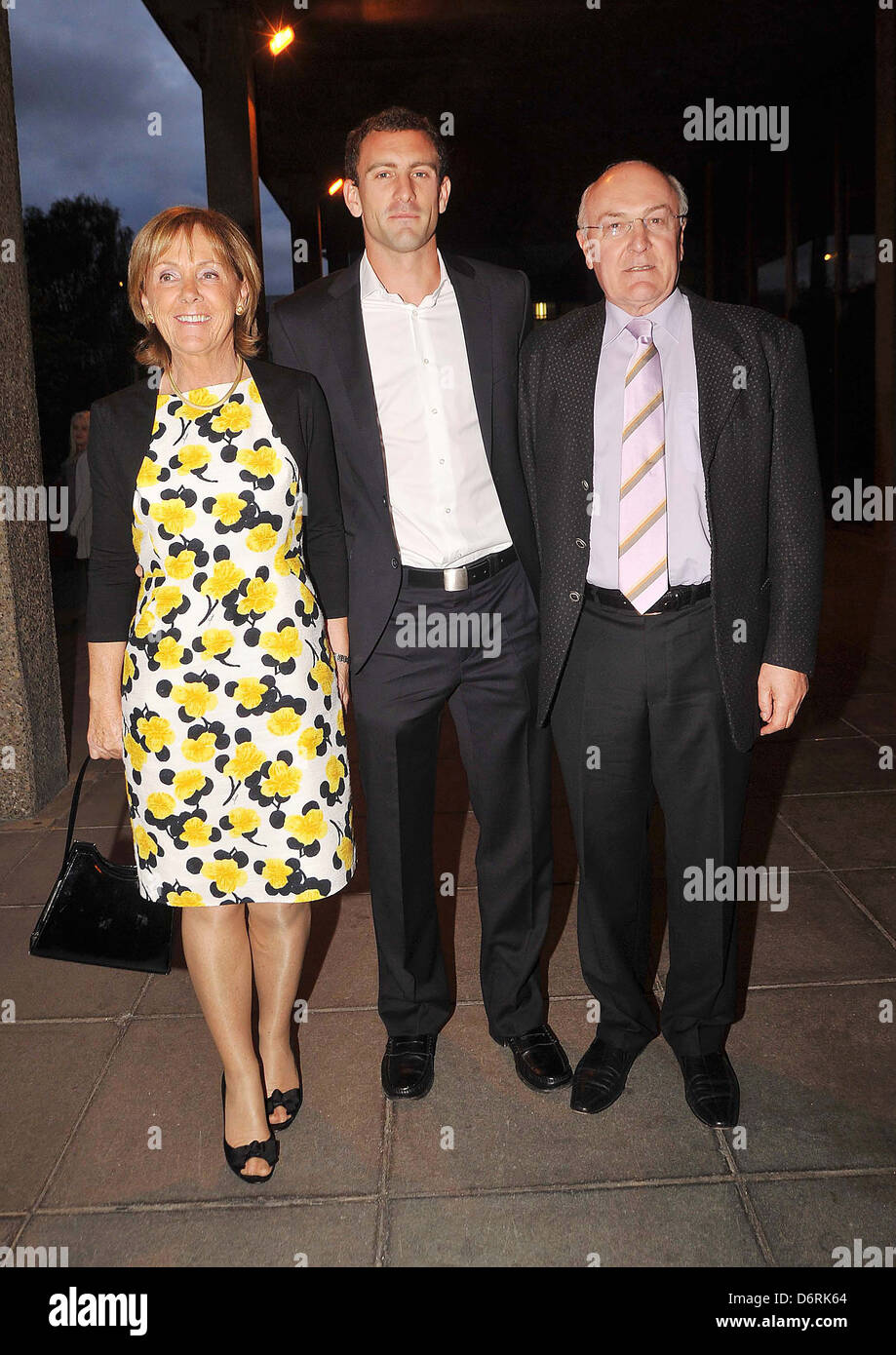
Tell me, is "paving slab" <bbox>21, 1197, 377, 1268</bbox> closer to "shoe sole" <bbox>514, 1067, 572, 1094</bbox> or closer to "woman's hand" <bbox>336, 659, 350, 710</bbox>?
"shoe sole" <bbox>514, 1067, 572, 1094</bbox>

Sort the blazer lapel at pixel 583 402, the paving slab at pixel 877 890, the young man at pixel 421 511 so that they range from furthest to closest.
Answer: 1. the paving slab at pixel 877 890
2. the young man at pixel 421 511
3. the blazer lapel at pixel 583 402

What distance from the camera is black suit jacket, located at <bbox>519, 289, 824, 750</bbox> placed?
2463mm

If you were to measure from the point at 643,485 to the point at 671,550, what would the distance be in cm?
16

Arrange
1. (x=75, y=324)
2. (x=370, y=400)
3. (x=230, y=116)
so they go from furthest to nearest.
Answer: (x=75, y=324) < (x=230, y=116) < (x=370, y=400)

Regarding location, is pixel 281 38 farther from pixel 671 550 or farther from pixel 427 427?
pixel 671 550

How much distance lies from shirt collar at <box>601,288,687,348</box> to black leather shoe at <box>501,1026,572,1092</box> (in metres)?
1.81

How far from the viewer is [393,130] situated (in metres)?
2.60

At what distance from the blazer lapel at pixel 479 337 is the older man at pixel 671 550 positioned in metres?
0.10

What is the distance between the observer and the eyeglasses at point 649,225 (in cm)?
244

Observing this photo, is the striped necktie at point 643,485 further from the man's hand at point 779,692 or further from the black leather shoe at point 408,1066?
the black leather shoe at point 408,1066

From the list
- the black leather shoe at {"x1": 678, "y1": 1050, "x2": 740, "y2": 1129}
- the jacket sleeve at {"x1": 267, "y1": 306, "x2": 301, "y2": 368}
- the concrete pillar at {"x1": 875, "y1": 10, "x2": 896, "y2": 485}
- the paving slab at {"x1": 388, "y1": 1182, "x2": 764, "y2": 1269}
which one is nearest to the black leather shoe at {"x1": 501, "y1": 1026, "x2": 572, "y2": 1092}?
the black leather shoe at {"x1": 678, "y1": 1050, "x2": 740, "y2": 1129}

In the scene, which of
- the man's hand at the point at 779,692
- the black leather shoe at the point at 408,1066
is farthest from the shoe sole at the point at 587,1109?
the man's hand at the point at 779,692

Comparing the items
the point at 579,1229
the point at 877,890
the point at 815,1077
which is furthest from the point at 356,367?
the point at 877,890
